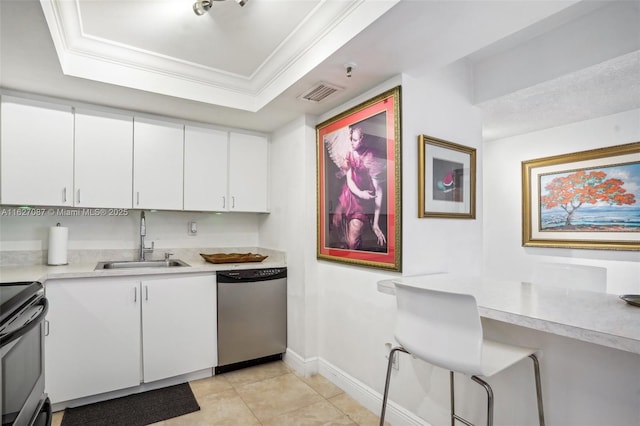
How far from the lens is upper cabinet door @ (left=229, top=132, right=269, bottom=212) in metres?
3.30

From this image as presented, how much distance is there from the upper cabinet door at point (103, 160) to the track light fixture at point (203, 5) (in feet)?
4.54

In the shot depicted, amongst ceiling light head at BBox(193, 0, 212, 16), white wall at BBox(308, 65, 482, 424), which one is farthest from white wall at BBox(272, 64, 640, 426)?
ceiling light head at BBox(193, 0, 212, 16)

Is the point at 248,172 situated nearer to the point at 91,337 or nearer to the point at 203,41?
the point at 203,41

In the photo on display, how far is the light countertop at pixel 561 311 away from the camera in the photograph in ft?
3.35

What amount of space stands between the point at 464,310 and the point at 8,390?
64.6 inches

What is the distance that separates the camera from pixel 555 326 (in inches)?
43.9

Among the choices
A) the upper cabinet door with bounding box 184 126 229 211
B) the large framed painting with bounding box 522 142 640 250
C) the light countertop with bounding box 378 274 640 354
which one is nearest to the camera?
the light countertop with bounding box 378 274 640 354

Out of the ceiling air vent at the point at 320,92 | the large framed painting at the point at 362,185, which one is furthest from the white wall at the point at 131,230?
the ceiling air vent at the point at 320,92

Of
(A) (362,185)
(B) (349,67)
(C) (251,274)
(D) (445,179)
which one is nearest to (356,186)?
(A) (362,185)

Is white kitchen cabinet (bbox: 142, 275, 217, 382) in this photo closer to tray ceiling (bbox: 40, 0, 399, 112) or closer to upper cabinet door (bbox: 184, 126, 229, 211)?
upper cabinet door (bbox: 184, 126, 229, 211)

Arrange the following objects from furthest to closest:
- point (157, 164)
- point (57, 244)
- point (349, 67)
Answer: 1. point (157, 164)
2. point (57, 244)
3. point (349, 67)

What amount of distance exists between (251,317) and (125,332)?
939mm

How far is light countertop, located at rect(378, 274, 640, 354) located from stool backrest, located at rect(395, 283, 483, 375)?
14 centimetres

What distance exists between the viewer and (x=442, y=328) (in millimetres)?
1316
